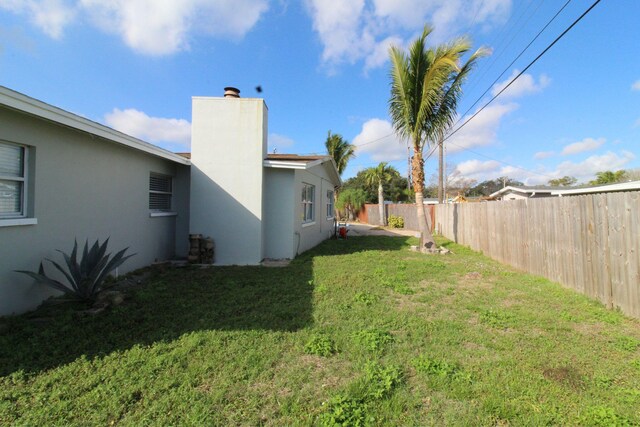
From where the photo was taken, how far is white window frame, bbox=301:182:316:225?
1044 centimetres

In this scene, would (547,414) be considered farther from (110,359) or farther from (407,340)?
(110,359)

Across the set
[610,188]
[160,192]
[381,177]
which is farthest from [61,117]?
[381,177]

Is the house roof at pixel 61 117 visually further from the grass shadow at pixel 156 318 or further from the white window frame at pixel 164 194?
the grass shadow at pixel 156 318

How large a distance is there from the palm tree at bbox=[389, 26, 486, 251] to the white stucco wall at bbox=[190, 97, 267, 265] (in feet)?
16.9

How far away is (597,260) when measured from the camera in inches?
191

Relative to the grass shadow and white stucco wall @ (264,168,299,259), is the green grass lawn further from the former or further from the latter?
white stucco wall @ (264,168,299,259)

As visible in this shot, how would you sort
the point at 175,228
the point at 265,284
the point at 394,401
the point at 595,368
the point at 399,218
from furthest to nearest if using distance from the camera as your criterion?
the point at 399,218
the point at 175,228
the point at 265,284
the point at 595,368
the point at 394,401

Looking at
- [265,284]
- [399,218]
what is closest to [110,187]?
[265,284]

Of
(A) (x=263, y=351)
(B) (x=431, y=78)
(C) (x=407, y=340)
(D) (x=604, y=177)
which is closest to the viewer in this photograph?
(A) (x=263, y=351)

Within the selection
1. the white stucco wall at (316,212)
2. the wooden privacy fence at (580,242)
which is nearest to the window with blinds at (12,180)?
the white stucco wall at (316,212)

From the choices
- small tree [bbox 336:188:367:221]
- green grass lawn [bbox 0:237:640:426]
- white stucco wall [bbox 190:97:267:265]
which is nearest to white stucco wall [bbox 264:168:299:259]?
white stucco wall [bbox 190:97:267:265]

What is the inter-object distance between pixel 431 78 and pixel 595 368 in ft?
29.2

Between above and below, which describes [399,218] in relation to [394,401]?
above

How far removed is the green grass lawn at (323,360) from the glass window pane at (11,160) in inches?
75.7
